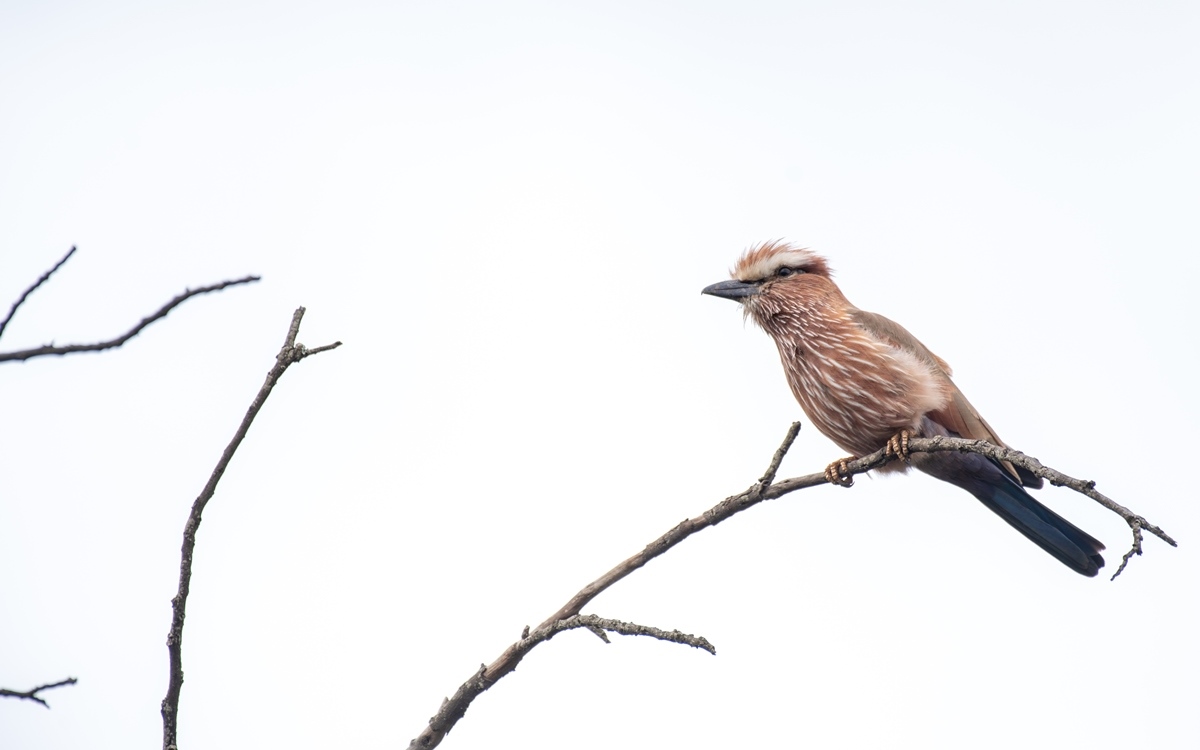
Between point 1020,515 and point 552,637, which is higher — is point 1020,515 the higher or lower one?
the higher one

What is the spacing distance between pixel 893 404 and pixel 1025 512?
0.88m

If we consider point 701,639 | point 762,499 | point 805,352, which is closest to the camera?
point 701,639

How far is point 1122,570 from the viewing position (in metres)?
2.86

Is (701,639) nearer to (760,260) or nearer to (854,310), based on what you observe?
(854,310)

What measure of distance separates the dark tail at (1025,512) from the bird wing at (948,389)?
16 centimetres

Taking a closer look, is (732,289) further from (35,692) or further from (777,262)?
(35,692)

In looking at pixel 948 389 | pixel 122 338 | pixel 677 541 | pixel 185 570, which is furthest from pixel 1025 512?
pixel 122 338

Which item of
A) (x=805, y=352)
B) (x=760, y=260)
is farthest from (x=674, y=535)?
(x=760, y=260)

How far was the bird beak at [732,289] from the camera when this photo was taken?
21.7 feet

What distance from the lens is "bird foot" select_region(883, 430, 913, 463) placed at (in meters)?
5.22

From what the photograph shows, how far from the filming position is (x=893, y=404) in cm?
549

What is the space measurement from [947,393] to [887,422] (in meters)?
0.40

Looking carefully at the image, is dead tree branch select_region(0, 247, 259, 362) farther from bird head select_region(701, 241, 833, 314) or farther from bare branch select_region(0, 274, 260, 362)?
bird head select_region(701, 241, 833, 314)

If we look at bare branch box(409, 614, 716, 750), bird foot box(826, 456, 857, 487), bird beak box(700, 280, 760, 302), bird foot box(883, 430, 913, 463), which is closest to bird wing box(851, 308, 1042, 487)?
bird foot box(883, 430, 913, 463)
